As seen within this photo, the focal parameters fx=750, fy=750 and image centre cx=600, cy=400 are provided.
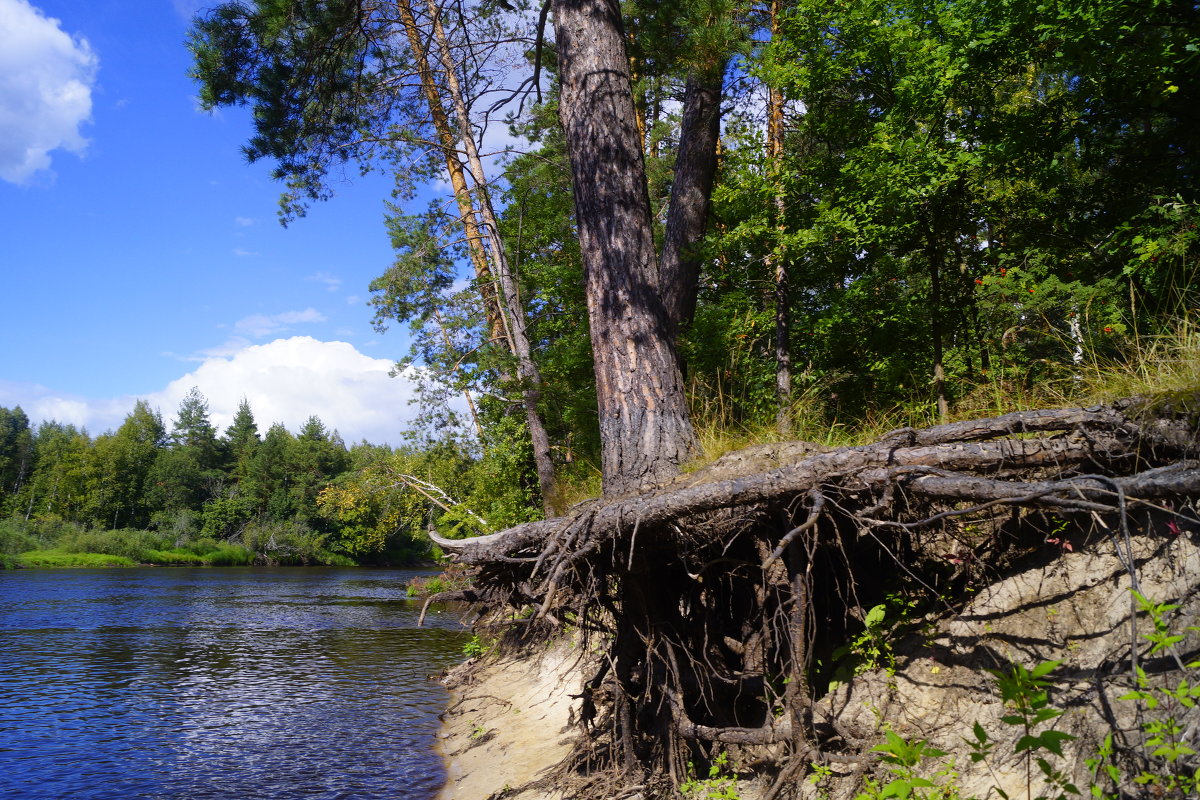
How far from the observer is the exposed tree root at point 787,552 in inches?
136

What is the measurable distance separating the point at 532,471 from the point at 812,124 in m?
10.4

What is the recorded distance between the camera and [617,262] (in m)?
5.71

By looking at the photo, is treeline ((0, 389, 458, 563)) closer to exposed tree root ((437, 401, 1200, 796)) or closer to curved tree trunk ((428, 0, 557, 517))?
curved tree trunk ((428, 0, 557, 517))

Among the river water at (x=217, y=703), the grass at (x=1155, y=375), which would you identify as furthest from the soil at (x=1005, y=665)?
the river water at (x=217, y=703)

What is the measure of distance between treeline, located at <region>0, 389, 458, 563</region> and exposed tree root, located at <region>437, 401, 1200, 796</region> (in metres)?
58.8

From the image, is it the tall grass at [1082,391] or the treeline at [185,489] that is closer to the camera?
the tall grass at [1082,391]

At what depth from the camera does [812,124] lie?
939cm

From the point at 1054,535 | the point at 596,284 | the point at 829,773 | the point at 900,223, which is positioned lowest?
the point at 829,773

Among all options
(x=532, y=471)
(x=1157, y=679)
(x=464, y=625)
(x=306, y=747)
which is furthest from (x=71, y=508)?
(x=1157, y=679)

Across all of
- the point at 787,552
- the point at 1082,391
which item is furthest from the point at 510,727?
the point at 1082,391

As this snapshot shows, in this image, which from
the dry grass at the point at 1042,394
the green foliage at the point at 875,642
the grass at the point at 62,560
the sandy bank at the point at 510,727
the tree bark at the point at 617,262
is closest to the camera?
the dry grass at the point at 1042,394

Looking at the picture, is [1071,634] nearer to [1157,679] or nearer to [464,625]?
[1157,679]

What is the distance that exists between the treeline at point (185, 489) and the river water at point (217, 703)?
Result: 4076cm

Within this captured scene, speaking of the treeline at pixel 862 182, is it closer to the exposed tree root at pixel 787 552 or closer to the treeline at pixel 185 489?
the exposed tree root at pixel 787 552
